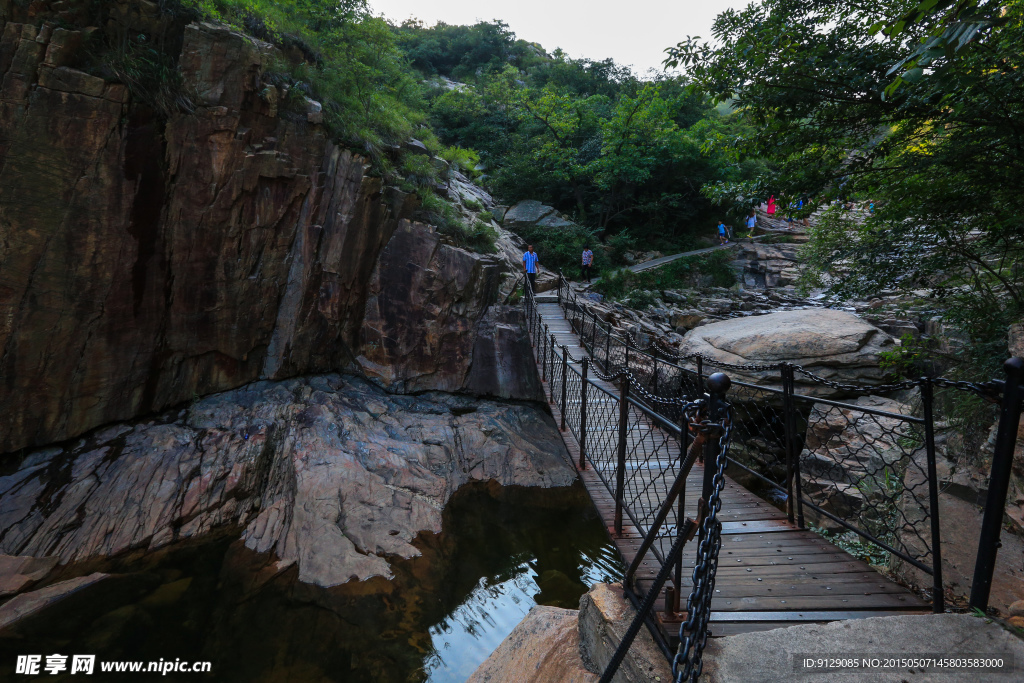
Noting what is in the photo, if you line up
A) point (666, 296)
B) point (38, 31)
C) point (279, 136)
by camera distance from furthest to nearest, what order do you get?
point (666, 296) < point (279, 136) < point (38, 31)

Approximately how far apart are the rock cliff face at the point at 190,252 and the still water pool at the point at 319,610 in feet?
11.2

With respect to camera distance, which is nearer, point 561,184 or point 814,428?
point 814,428

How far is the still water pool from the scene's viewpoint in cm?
519

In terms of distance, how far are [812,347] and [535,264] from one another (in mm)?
6897

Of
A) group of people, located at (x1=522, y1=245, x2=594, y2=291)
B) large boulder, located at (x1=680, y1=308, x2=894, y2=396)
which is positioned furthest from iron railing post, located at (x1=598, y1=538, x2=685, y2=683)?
group of people, located at (x1=522, y1=245, x2=594, y2=291)

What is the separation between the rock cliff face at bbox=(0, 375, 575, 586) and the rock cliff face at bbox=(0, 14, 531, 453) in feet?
2.33

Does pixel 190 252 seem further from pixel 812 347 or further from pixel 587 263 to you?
pixel 812 347

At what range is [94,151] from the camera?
7348 mm

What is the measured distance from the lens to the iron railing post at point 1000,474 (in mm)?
1986

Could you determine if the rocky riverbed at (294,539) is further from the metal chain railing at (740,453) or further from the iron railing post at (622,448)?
the iron railing post at (622,448)

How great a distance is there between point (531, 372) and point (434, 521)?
418cm

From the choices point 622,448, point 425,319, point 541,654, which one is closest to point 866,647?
point 622,448

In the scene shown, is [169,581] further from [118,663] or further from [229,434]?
[229,434]

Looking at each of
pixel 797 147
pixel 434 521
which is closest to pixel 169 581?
pixel 434 521
